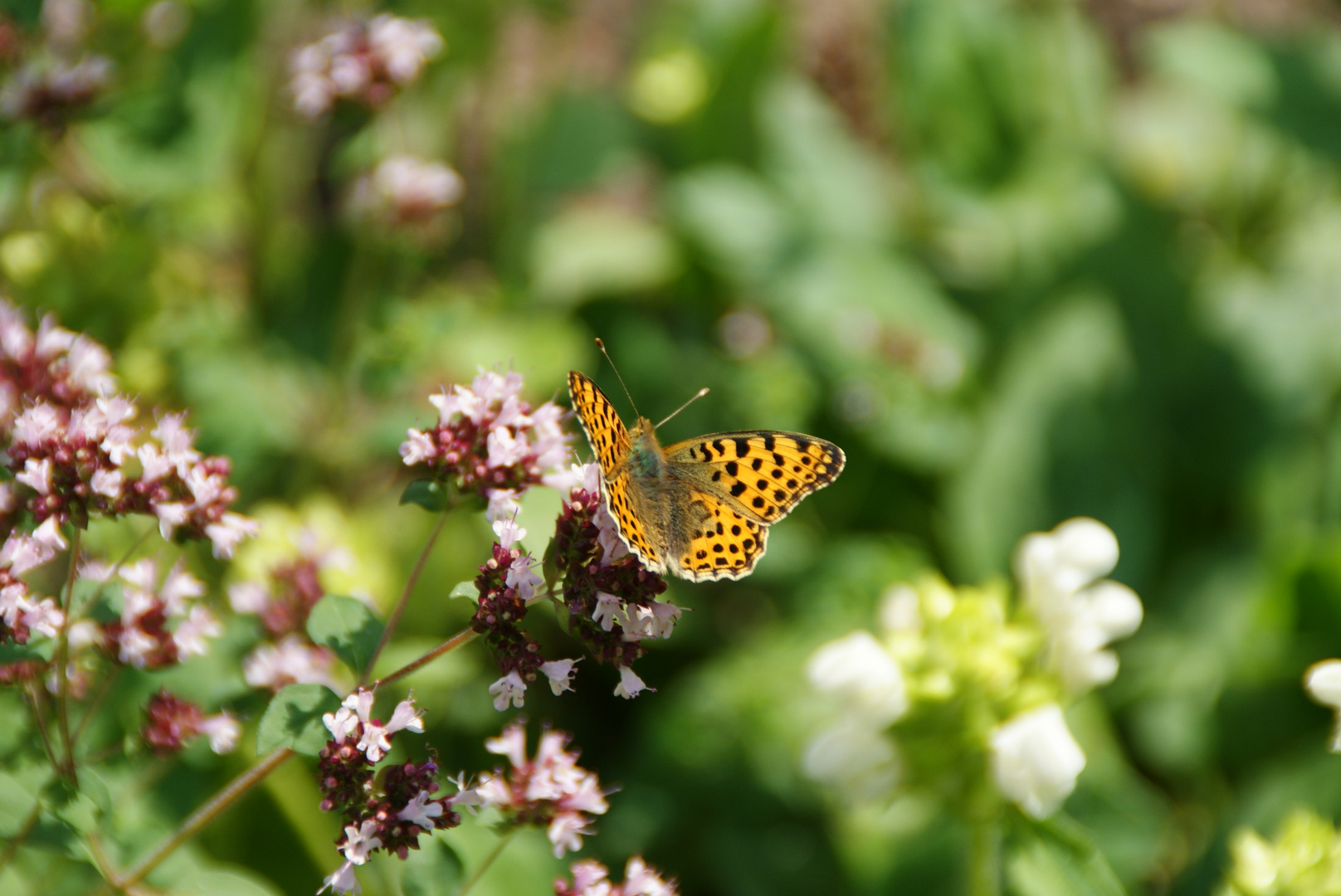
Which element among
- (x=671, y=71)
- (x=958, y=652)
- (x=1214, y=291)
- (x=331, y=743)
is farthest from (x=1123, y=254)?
(x=331, y=743)

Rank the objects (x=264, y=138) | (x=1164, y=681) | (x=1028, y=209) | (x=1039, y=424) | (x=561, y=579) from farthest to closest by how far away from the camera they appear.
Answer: (x=1028, y=209) → (x=264, y=138) → (x=1039, y=424) → (x=1164, y=681) → (x=561, y=579)

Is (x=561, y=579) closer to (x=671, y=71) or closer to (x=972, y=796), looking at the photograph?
(x=972, y=796)

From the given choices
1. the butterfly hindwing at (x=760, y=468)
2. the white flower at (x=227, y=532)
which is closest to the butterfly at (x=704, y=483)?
the butterfly hindwing at (x=760, y=468)

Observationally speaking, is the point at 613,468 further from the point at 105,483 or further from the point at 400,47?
the point at 400,47

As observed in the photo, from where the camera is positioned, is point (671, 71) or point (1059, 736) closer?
point (1059, 736)

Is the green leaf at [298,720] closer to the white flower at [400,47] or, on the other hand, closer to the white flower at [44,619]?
the white flower at [44,619]

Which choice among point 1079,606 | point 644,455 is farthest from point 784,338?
point 1079,606

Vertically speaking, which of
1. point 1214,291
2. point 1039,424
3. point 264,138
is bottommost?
point 1039,424
